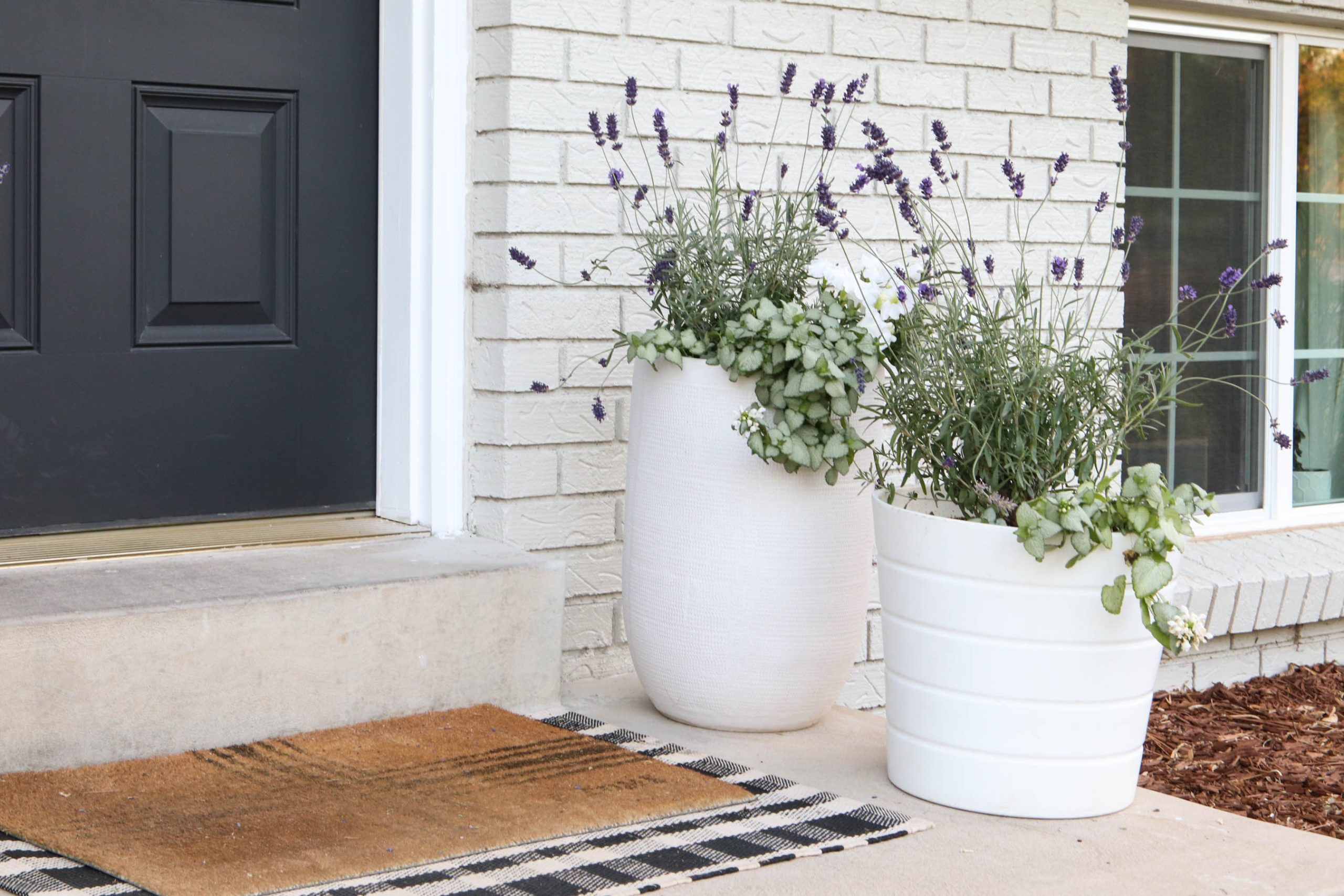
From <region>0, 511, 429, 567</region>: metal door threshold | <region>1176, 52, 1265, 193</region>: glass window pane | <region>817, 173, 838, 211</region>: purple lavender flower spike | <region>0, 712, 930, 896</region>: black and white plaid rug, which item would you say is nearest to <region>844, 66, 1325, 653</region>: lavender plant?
<region>817, 173, 838, 211</region>: purple lavender flower spike

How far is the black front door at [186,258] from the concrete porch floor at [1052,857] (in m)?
1.14

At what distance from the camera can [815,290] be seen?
2.80m

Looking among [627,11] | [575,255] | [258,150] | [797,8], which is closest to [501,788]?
[575,255]

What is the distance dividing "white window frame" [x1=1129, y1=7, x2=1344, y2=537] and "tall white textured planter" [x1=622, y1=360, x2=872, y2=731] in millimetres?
1859

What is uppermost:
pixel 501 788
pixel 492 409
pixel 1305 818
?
pixel 492 409

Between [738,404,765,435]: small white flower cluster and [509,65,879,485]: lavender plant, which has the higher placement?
[509,65,879,485]: lavender plant

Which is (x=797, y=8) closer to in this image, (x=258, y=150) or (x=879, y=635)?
(x=258, y=150)

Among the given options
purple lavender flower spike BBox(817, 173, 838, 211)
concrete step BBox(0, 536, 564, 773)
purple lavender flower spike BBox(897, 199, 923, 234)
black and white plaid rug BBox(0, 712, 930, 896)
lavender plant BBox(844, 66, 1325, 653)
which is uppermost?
purple lavender flower spike BBox(817, 173, 838, 211)

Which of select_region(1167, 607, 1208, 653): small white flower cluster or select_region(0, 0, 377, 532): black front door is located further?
select_region(0, 0, 377, 532): black front door

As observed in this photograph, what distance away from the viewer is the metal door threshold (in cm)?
274

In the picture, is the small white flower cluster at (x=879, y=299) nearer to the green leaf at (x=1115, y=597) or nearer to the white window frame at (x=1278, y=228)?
the green leaf at (x=1115, y=597)

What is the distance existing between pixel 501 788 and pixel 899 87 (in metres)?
1.90

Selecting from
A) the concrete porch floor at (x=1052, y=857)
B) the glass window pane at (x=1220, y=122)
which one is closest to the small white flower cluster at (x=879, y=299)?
the concrete porch floor at (x=1052, y=857)

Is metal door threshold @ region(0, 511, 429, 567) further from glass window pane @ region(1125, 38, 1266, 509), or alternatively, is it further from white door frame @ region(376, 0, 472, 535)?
glass window pane @ region(1125, 38, 1266, 509)
